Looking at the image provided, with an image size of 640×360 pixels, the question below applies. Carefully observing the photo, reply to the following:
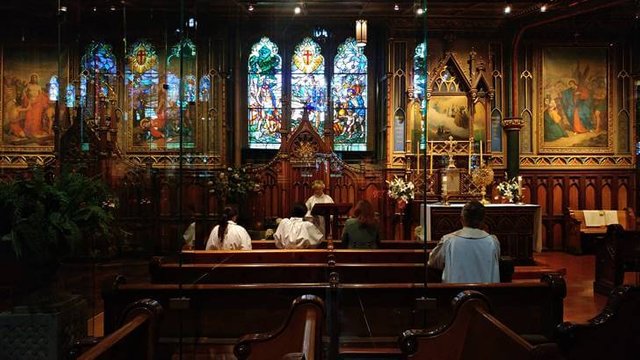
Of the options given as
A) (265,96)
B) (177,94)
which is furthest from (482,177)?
(177,94)

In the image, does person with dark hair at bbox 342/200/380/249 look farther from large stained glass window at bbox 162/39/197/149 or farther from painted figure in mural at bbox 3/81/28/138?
painted figure in mural at bbox 3/81/28/138

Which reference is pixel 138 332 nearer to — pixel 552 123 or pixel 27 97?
pixel 27 97

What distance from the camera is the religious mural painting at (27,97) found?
718 cm

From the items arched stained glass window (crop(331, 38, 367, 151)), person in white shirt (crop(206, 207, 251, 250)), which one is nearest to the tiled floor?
person in white shirt (crop(206, 207, 251, 250))

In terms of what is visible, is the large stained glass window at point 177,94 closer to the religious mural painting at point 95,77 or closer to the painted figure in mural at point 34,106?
the religious mural painting at point 95,77

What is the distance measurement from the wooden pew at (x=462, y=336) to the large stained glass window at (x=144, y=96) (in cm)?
566

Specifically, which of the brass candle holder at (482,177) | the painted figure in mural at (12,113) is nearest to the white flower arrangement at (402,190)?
the brass candle holder at (482,177)

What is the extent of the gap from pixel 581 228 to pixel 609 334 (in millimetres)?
9596

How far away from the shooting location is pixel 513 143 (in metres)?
11.5

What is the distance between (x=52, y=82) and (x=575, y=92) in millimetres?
11608

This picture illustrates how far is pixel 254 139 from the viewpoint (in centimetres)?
1241

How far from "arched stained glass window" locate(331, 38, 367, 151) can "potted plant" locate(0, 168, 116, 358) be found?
Answer: 29.2 ft

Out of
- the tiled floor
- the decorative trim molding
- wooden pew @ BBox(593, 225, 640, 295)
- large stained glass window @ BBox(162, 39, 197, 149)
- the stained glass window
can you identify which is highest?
the stained glass window

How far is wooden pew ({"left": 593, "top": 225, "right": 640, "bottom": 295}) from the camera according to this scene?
7.12m
